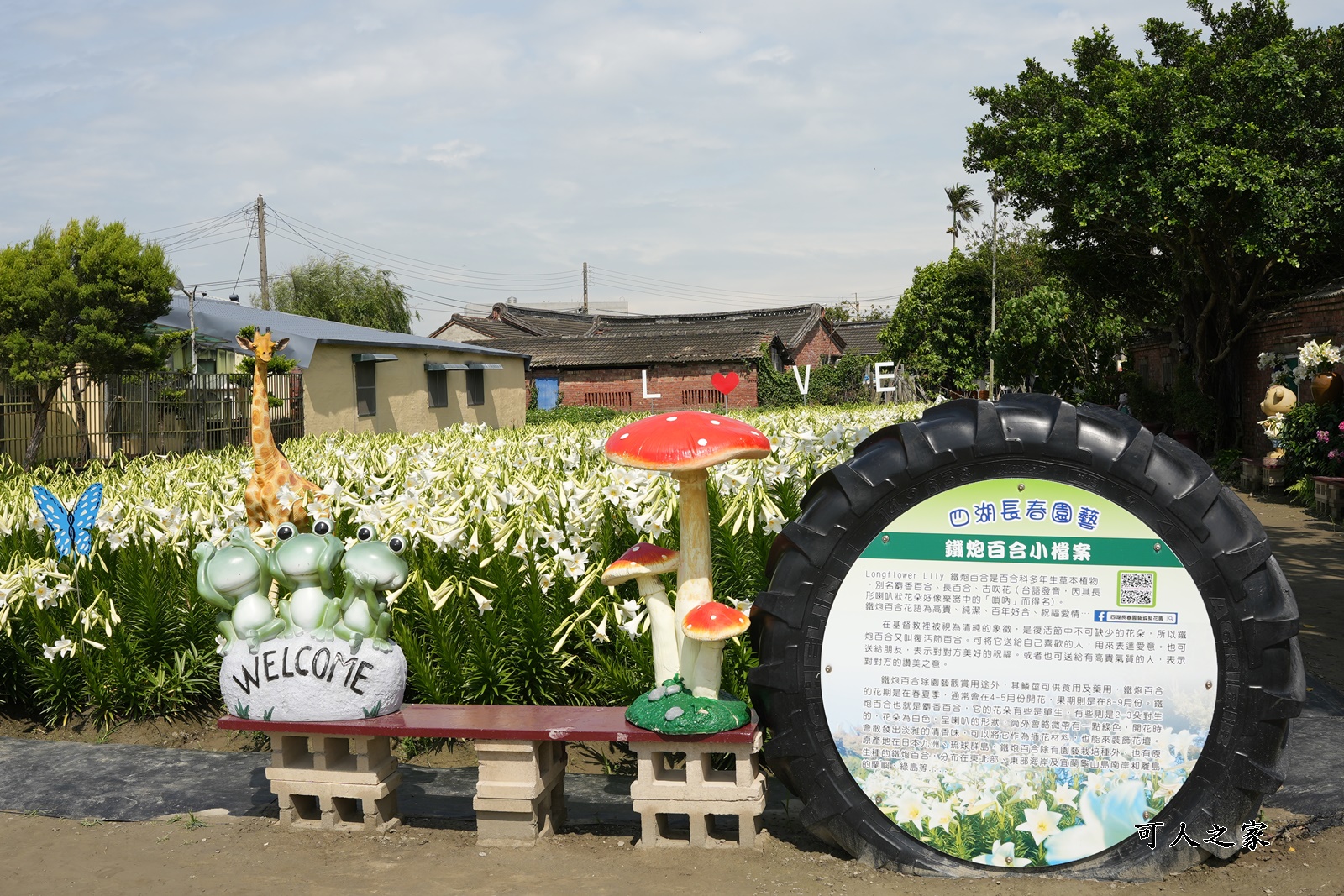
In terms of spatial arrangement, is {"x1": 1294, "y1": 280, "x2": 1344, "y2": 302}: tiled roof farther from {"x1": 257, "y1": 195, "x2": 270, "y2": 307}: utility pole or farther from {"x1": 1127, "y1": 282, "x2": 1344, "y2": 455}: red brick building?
{"x1": 257, "y1": 195, "x2": 270, "y2": 307}: utility pole

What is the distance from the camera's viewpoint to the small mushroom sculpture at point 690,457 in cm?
320

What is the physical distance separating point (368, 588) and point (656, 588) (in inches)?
40.0

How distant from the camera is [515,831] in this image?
351cm

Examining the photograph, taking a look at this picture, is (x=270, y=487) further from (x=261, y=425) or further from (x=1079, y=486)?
(x=1079, y=486)

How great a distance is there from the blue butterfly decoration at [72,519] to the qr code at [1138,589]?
4.39 metres

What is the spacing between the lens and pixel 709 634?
10.5ft

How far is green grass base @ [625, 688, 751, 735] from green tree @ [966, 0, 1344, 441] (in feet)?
51.5

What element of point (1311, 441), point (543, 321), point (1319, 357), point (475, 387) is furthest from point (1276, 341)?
point (543, 321)

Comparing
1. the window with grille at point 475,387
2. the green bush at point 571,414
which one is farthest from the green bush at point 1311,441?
the green bush at point 571,414

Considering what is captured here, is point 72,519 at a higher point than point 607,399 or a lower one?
lower

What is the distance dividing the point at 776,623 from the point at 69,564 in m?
3.97

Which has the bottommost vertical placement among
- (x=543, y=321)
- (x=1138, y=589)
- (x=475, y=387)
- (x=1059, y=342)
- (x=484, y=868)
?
(x=484, y=868)

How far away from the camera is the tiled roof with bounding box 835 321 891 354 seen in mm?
59406

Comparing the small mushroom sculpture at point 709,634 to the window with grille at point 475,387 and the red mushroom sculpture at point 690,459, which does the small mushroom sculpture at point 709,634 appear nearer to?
the red mushroom sculpture at point 690,459
